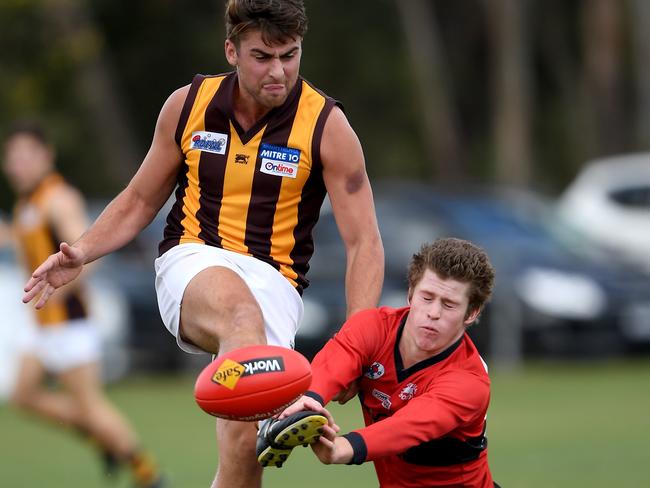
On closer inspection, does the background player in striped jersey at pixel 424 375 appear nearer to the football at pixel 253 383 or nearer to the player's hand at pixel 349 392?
the player's hand at pixel 349 392

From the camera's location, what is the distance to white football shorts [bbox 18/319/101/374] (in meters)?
10.2

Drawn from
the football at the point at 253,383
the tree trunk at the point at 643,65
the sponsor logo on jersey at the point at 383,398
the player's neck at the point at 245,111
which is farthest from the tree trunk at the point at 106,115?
the football at the point at 253,383

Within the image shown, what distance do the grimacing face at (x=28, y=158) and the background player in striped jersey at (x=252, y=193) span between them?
4303 millimetres

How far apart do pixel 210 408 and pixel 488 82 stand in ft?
95.2

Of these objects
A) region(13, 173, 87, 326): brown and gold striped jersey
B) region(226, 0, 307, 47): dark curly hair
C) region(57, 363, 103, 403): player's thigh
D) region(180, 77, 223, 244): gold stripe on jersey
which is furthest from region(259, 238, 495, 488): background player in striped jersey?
region(13, 173, 87, 326): brown and gold striped jersey

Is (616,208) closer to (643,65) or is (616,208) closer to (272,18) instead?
(643,65)

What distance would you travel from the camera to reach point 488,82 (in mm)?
33562

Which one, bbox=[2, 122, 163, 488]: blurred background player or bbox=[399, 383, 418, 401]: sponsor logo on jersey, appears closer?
bbox=[399, 383, 418, 401]: sponsor logo on jersey

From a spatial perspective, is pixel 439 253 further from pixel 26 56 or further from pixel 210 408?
pixel 26 56

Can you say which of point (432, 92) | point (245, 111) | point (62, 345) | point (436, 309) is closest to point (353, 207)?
point (245, 111)

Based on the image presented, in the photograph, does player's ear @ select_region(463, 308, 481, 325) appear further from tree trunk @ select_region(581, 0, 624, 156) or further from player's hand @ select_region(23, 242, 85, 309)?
tree trunk @ select_region(581, 0, 624, 156)

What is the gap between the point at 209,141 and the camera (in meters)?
5.92

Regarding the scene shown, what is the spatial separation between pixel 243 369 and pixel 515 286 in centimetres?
1105

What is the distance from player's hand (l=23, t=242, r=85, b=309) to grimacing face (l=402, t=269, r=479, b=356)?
1426 mm
